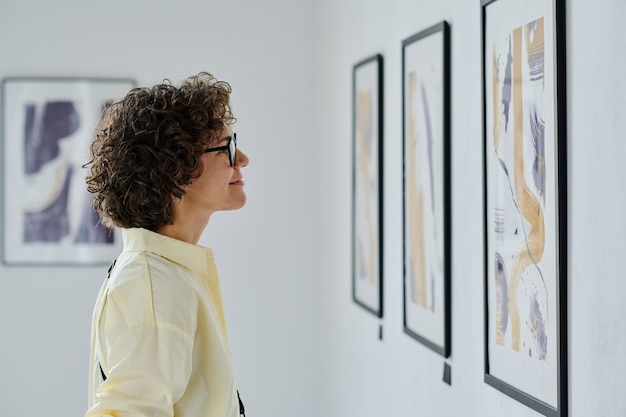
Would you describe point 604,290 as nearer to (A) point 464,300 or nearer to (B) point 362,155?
(A) point 464,300

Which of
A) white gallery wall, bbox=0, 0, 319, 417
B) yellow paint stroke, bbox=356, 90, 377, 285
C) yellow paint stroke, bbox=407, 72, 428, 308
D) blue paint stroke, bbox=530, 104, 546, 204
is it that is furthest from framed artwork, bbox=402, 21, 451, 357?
white gallery wall, bbox=0, 0, 319, 417

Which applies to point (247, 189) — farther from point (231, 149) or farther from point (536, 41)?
point (536, 41)

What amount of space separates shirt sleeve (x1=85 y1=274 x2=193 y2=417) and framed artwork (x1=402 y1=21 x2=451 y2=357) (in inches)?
39.8

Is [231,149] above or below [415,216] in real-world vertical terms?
above

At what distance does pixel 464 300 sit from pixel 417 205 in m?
0.44

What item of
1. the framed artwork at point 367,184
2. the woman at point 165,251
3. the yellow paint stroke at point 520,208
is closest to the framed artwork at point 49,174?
the framed artwork at point 367,184

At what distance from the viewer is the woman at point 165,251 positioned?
4.42 feet

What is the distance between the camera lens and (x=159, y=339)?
4.44ft

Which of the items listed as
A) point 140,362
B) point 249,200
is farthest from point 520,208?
point 249,200

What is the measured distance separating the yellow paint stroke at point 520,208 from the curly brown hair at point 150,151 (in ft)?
2.03

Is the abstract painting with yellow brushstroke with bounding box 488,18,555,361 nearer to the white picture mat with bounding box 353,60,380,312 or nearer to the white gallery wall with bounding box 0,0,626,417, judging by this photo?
the white picture mat with bounding box 353,60,380,312

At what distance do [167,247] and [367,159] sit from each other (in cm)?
170

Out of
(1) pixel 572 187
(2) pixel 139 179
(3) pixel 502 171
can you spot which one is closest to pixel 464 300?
(3) pixel 502 171

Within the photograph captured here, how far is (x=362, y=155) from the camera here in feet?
10.6
